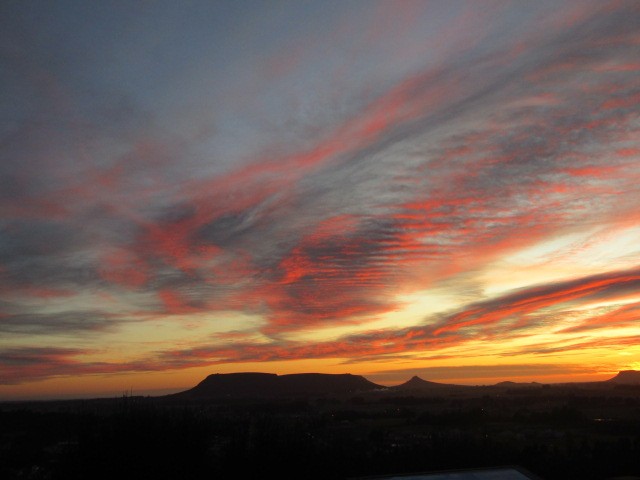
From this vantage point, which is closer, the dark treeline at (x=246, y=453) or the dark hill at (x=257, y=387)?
the dark treeline at (x=246, y=453)

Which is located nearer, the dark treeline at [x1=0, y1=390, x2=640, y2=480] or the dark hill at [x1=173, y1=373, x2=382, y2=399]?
the dark treeline at [x1=0, y1=390, x2=640, y2=480]

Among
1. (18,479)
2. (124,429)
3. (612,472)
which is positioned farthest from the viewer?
(612,472)

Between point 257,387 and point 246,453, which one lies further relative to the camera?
point 257,387

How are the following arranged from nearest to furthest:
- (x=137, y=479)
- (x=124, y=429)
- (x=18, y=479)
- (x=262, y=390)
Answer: (x=137, y=479) < (x=124, y=429) < (x=18, y=479) < (x=262, y=390)

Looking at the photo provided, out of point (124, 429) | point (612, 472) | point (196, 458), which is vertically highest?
point (124, 429)

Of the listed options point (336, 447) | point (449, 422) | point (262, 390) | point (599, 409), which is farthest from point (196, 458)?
point (262, 390)

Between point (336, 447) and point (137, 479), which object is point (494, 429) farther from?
point (137, 479)

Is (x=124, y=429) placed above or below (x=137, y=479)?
above

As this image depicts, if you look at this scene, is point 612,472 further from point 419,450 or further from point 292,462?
point 292,462

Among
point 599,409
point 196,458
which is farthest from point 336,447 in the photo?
point 599,409

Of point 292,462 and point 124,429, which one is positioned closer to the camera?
point 124,429
